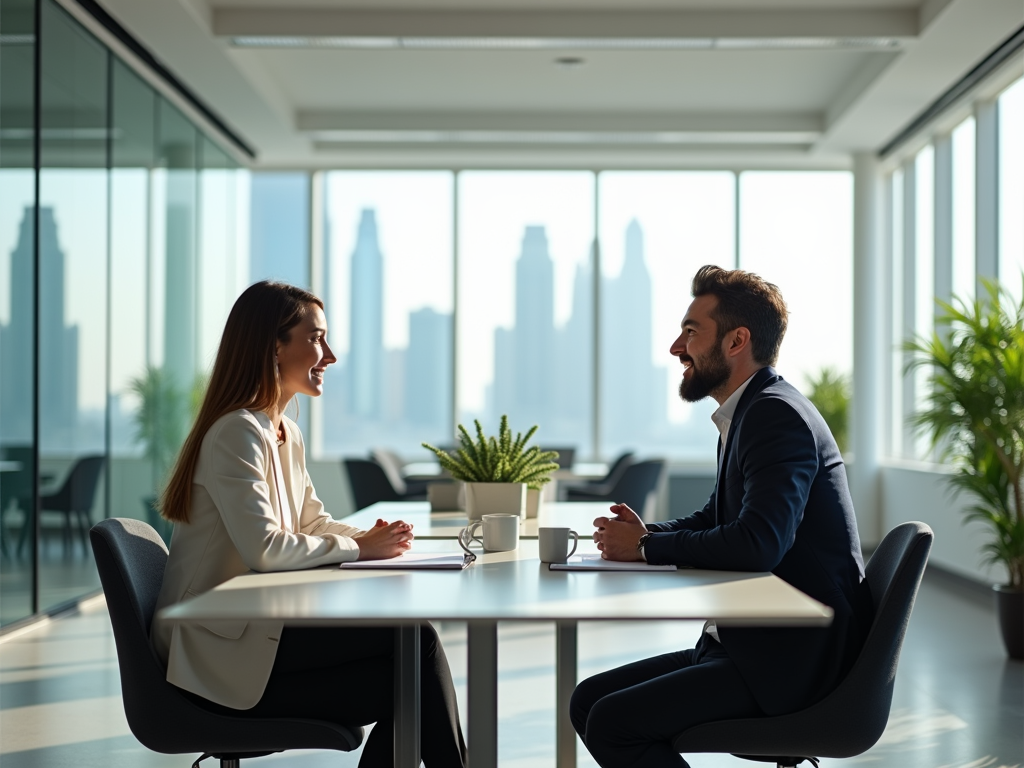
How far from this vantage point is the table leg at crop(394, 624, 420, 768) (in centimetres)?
200

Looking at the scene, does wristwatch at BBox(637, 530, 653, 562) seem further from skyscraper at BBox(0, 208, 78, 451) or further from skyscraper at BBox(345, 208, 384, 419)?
skyscraper at BBox(345, 208, 384, 419)

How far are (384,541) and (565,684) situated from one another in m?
0.57

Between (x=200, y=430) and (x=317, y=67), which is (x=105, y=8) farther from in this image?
(x=200, y=430)

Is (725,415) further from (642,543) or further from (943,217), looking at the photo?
(943,217)

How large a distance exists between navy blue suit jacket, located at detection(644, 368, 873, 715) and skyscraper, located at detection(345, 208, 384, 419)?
8191 millimetres

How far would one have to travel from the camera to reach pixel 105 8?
5.85 metres

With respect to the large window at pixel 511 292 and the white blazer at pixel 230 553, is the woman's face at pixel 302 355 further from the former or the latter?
the large window at pixel 511 292

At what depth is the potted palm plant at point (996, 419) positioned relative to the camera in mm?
5039

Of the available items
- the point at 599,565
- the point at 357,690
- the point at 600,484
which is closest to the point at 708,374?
the point at 599,565

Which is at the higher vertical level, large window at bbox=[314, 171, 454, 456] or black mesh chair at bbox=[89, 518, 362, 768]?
large window at bbox=[314, 171, 454, 456]

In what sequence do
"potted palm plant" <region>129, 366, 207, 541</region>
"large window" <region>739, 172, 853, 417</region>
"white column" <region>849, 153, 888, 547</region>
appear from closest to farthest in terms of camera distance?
"potted palm plant" <region>129, 366, 207, 541</region>, "white column" <region>849, 153, 888, 547</region>, "large window" <region>739, 172, 853, 417</region>

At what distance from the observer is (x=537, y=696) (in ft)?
13.7

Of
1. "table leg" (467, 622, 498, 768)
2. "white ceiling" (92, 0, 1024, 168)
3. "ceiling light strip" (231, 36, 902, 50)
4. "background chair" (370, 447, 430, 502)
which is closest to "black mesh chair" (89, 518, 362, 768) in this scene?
"table leg" (467, 622, 498, 768)

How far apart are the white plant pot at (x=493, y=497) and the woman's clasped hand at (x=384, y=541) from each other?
0.82 meters
